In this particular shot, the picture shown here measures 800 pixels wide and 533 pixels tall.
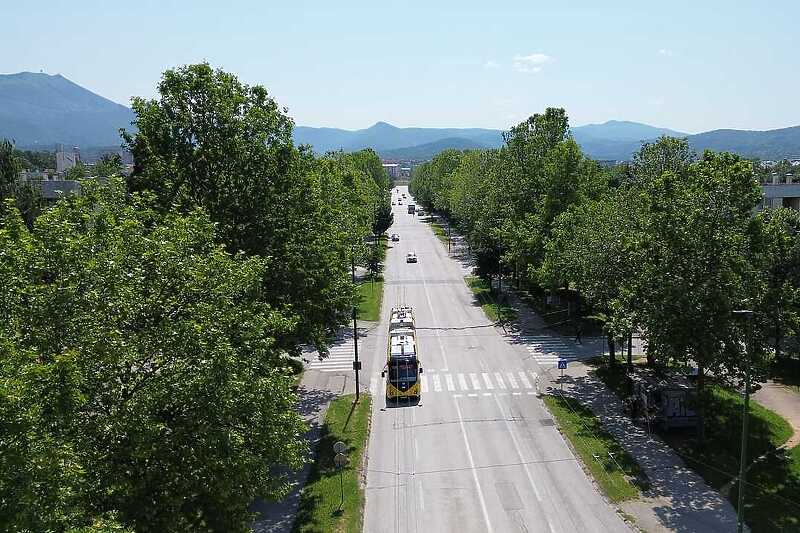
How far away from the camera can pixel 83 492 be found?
12.3m

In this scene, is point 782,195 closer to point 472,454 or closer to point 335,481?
point 472,454

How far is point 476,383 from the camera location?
120ft

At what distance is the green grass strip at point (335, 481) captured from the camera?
22.1m

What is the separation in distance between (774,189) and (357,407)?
51.9 metres

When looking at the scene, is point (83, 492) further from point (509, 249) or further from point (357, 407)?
point (509, 249)

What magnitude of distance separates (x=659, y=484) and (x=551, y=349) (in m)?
19.1

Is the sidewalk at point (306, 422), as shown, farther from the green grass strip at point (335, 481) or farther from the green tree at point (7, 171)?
the green tree at point (7, 171)

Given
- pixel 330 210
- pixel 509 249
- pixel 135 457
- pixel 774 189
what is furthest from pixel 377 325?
pixel 774 189

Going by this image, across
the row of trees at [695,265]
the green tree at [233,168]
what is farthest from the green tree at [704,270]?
the green tree at [233,168]

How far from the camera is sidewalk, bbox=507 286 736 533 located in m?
21.9

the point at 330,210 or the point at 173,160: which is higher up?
the point at 173,160

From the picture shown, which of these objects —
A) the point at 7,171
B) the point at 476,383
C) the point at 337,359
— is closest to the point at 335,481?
the point at 476,383

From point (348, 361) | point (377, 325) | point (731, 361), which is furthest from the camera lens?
point (377, 325)

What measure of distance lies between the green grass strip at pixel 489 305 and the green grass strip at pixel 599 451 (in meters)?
19.0
